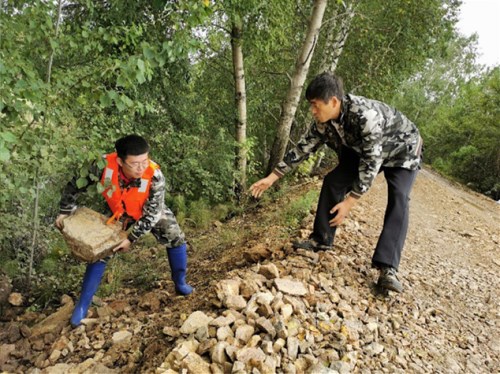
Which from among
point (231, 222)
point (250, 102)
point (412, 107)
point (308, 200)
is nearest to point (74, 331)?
point (308, 200)

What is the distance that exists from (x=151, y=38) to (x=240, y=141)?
335cm

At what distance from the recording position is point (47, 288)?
4293 mm

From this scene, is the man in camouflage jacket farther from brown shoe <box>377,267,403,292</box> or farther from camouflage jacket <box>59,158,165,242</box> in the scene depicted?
camouflage jacket <box>59,158,165,242</box>

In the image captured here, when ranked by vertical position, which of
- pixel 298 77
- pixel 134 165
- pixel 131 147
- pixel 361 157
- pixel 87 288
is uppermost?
pixel 298 77

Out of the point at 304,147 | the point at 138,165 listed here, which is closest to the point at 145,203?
the point at 138,165

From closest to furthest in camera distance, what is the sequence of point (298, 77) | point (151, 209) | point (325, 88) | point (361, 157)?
point (325, 88) < point (361, 157) < point (151, 209) < point (298, 77)

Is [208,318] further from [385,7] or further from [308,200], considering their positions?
[385,7]

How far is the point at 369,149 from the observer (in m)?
2.92

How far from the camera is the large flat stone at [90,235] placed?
307 centimetres

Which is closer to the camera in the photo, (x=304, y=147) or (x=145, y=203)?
(x=145, y=203)

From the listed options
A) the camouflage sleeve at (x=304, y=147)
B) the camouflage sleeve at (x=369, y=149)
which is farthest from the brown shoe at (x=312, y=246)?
the camouflage sleeve at (x=369, y=149)

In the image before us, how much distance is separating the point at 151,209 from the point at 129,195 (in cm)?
22

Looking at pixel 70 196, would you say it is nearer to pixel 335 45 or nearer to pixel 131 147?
pixel 131 147

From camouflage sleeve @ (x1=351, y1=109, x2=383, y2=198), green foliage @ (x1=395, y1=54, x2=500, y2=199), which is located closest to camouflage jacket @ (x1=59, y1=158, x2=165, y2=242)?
camouflage sleeve @ (x1=351, y1=109, x2=383, y2=198)
